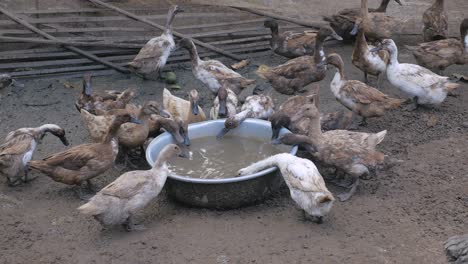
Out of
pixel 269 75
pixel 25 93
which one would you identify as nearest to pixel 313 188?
pixel 269 75

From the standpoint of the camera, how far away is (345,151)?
7086 millimetres

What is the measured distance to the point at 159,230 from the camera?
21.3ft

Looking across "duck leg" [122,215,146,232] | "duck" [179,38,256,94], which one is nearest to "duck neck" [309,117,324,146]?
"duck leg" [122,215,146,232]

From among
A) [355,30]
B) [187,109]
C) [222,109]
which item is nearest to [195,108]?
[187,109]

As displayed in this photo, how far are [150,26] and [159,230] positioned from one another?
559 cm

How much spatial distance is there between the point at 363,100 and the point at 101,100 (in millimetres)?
3550

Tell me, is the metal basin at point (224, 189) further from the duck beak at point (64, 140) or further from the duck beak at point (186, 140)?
the duck beak at point (64, 140)

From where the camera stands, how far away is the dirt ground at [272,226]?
6.09m

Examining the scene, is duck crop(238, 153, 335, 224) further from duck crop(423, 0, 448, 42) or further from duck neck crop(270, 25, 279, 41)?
duck crop(423, 0, 448, 42)

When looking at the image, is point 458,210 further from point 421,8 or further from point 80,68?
point 421,8

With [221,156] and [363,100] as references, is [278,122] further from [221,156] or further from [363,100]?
[363,100]

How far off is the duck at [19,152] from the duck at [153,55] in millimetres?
2612

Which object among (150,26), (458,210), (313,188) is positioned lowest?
(458,210)

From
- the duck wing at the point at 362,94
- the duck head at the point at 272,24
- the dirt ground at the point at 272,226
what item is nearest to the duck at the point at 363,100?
the duck wing at the point at 362,94
